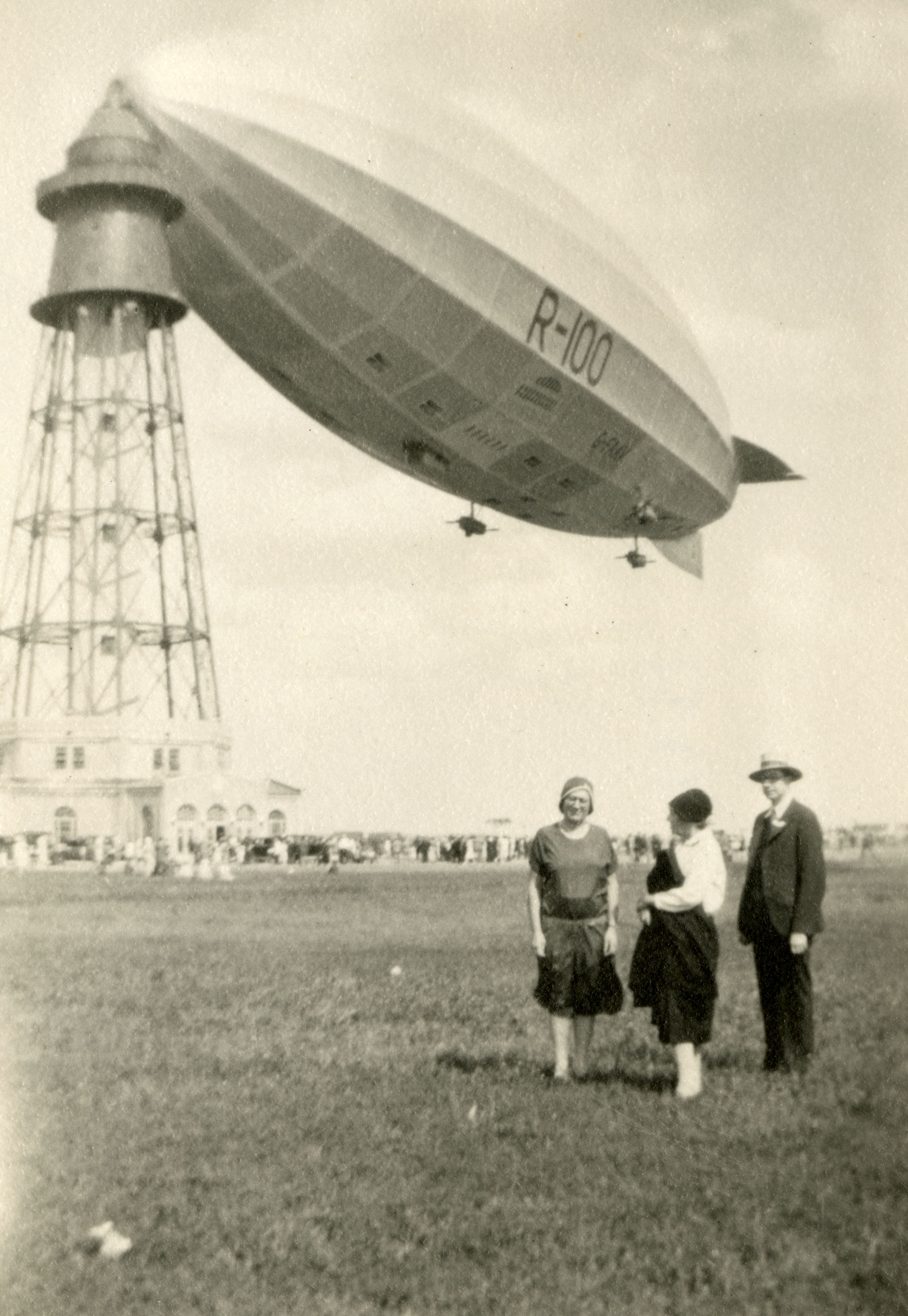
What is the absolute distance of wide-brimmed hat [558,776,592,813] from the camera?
9656 millimetres

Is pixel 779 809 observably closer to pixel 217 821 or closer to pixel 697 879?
pixel 697 879

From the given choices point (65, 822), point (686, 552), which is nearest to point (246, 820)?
point (65, 822)

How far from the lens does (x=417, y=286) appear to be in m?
14.7

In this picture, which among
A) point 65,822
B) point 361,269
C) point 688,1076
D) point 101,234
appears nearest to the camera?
point 688,1076

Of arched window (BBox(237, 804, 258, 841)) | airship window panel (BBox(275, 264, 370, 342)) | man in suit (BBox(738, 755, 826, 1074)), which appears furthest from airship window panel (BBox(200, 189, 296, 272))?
arched window (BBox(237, 804, 258, 841))

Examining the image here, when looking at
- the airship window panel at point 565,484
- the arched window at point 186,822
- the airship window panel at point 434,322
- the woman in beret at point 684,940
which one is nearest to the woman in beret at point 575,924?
the woman in beret at point 684,940

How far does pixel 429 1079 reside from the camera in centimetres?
943

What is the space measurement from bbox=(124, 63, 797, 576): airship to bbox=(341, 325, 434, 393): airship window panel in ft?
0.07

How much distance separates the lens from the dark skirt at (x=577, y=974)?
950 centimetres

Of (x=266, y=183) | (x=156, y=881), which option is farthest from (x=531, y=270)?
(x=156, y=881)

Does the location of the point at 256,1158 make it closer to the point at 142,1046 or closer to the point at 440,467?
the point at 142,1046

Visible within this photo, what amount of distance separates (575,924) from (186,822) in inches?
3177

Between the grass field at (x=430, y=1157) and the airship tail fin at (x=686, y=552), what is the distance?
380 inches

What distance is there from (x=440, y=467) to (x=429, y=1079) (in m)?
8.92
